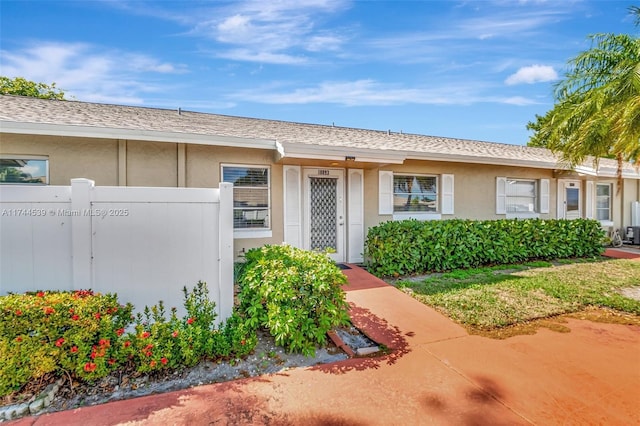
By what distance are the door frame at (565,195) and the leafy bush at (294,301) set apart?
11488 mm

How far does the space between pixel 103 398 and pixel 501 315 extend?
513cm

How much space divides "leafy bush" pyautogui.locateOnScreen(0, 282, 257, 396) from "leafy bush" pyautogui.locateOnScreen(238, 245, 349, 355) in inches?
13.6

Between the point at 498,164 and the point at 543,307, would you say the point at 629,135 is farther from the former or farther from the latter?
the point at 543,307

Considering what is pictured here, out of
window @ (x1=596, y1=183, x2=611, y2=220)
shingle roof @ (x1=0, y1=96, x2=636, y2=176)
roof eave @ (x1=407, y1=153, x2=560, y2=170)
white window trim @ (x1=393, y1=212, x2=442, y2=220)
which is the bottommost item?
white window trim @ (x1=393, y1=212, x2=442, y2=220)

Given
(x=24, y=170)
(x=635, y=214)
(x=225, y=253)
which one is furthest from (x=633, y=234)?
(x=24, y=170)

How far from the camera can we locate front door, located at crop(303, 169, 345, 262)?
789 cm

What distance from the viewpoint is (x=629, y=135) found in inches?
239

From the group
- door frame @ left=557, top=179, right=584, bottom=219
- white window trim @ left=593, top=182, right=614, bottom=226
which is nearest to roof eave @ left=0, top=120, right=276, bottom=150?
door frame @ left=557, top=179, right=584, bottom=219

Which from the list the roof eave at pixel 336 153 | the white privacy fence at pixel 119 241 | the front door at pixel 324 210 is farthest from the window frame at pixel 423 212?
the white privacy fence at pixel 119 241

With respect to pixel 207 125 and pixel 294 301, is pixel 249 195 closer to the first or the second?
pixel 207 125

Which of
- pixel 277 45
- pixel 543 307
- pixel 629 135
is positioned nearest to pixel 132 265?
pixel 543 307

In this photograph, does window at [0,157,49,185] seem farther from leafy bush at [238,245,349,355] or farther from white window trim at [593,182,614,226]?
white window trim at [593,182,614,226]

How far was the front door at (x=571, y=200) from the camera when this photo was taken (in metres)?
11.6

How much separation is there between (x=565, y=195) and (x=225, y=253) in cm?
1314
